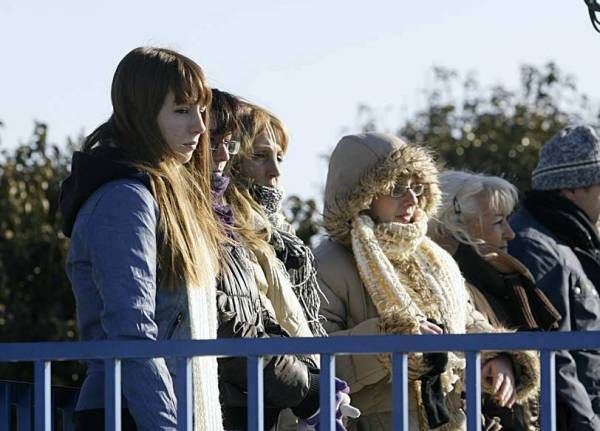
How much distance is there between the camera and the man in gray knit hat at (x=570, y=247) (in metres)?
6.86

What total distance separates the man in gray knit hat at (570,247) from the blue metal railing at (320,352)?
2.23 metres

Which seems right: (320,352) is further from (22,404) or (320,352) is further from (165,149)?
(22,404)

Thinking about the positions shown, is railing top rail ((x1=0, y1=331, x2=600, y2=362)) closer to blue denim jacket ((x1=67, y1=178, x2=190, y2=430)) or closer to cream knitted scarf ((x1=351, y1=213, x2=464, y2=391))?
blue denim jacket ((x1=67, y1=178, x2=190, y2=430))

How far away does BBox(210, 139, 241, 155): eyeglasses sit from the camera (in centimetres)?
558

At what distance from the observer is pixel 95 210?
474 cm

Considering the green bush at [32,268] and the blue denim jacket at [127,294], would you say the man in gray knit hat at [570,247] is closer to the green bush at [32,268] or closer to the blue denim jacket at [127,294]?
the blue denim jacket at [127,294]

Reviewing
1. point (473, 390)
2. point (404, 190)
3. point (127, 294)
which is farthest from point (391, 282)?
point (127, 294)

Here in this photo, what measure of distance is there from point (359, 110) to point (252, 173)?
39.3 ft

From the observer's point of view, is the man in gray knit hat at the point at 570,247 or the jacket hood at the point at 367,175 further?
the man in gray knit hat at the point at 570,247

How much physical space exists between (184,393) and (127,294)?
29 centimetres

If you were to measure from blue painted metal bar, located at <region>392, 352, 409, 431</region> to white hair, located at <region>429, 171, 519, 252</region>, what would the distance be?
2.49m

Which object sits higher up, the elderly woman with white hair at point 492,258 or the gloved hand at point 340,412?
the elderly woman with white hair at point 492,258

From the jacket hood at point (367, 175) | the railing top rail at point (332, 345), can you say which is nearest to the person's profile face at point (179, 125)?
the railing top rail at point (332, 345)

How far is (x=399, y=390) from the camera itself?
457 centimetres
